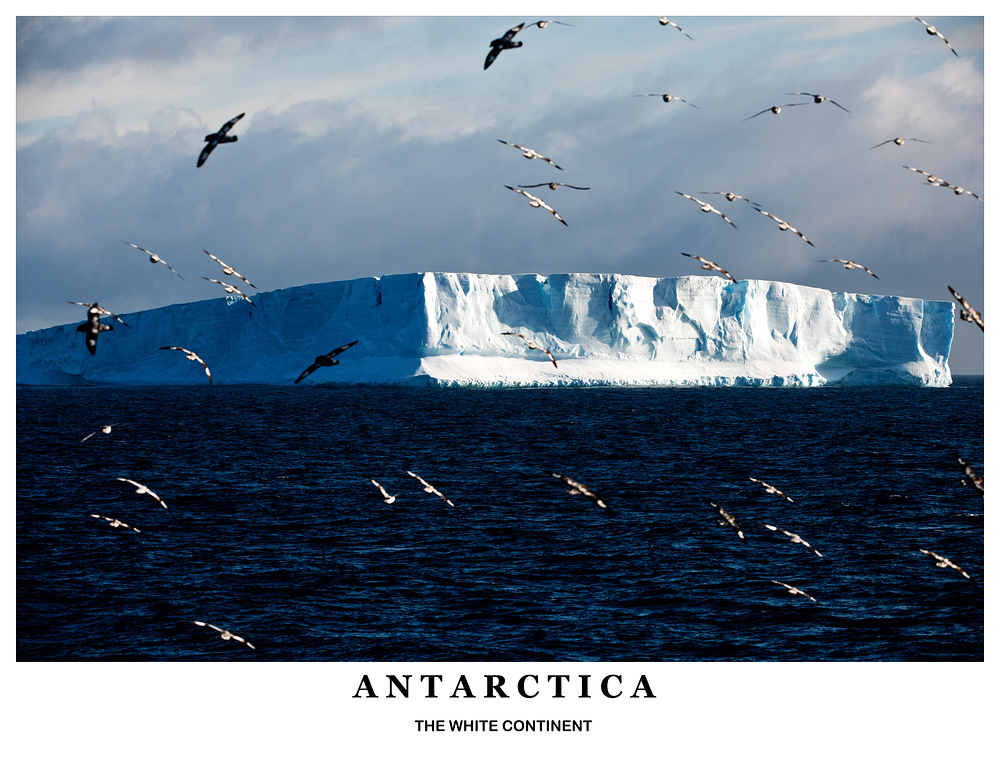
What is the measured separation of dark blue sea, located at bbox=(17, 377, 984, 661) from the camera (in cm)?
1382

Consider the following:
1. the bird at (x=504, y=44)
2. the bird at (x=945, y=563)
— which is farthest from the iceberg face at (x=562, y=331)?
the bird at (x=504, y=44)

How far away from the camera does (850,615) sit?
1494 centimetres

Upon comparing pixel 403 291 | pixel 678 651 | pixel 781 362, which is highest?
pixel 403 291

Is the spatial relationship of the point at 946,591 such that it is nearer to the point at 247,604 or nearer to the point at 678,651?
the point at 678,651

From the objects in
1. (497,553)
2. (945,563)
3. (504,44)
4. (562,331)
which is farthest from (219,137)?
(562,331)

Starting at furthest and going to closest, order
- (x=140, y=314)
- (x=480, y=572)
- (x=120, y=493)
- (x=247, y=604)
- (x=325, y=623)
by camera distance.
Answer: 1. (x=140, y=314)
2. (x=120, y=493)
3. (x=480, y=572)
4. (x=247, y=604)
5. (x=325, y=623)

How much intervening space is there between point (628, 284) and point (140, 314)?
41.7 m

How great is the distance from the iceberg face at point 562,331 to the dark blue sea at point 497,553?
33.5 m

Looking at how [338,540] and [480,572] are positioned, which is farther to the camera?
[338,540]

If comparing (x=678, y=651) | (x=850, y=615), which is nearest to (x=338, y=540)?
(x=678, y=651)

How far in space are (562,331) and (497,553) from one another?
55.9 meters

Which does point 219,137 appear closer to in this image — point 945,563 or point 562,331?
point 945,563

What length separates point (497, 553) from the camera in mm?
18516

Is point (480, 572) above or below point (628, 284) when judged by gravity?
below
